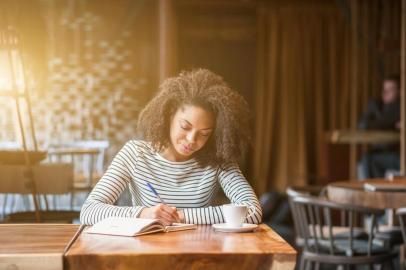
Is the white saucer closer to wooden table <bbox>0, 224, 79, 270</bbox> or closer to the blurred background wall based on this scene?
wooden table <bbox>0, 224, 79, 270</bbox>

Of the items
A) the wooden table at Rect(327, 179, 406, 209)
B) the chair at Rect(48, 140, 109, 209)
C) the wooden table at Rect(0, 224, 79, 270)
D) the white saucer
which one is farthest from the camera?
the wooden table at Rect(327, 179, 406, 209)

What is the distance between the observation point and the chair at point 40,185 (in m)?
3.14

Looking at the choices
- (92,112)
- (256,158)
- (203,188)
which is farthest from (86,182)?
(256,158)

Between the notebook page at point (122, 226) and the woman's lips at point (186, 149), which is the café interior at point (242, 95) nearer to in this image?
the notebook page at point (122, 226)

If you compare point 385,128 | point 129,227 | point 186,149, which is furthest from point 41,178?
point 385,128

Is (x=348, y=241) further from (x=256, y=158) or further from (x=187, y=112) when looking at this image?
(x=256, y=158)

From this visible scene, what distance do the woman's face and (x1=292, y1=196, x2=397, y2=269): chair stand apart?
1.30 metres

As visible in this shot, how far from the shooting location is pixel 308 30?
26.4 ft

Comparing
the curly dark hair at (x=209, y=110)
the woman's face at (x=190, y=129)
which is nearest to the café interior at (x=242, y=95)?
the curly dark hair at (x=209, y=110)

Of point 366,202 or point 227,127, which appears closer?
point 227,127

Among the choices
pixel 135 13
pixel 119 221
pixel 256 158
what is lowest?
pixel 256 158

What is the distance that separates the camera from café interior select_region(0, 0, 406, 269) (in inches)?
74.7

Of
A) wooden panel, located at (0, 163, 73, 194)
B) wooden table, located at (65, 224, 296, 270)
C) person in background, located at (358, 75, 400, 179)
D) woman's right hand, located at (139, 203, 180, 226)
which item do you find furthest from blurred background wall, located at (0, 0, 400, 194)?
wooden table, located at (65, 224, 296, 270)

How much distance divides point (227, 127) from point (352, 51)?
19.0ft
